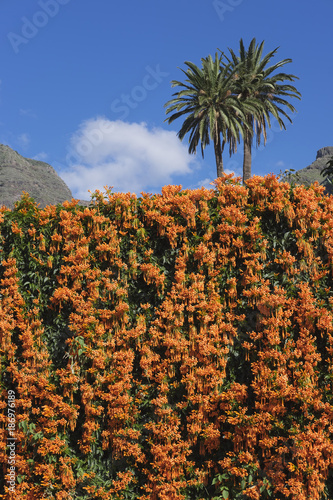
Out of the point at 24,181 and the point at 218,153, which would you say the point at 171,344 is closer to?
the point at 218,153

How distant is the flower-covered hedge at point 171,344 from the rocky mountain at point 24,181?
8628 centimetres

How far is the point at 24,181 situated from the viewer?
356 ft

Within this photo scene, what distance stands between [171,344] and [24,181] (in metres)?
110

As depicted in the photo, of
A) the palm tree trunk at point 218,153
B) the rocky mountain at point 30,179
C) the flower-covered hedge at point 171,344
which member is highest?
the rocky mountain at point 30,179

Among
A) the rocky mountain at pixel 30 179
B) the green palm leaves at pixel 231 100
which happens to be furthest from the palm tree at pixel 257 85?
the rocky mountain at pixel 30 179

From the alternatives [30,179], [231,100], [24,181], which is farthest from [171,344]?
[30,179]

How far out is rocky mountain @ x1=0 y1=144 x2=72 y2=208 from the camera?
98.8 metres

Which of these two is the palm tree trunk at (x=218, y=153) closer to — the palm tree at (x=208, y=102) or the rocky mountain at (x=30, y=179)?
the palm tree at (x=208, y=102)

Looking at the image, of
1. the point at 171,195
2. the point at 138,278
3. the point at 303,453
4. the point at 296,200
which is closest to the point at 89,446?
the point at 138,278

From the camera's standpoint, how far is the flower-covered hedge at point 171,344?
19.9 ft

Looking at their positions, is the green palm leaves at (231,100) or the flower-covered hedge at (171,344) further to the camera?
the green palm leaves at (231,100)

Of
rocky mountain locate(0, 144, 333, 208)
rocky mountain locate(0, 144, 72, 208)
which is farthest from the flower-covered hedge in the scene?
rocky mountain locate(0, 144, 72, 208)

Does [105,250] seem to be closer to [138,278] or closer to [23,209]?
[138,278]

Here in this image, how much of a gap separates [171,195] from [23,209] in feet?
8.47
